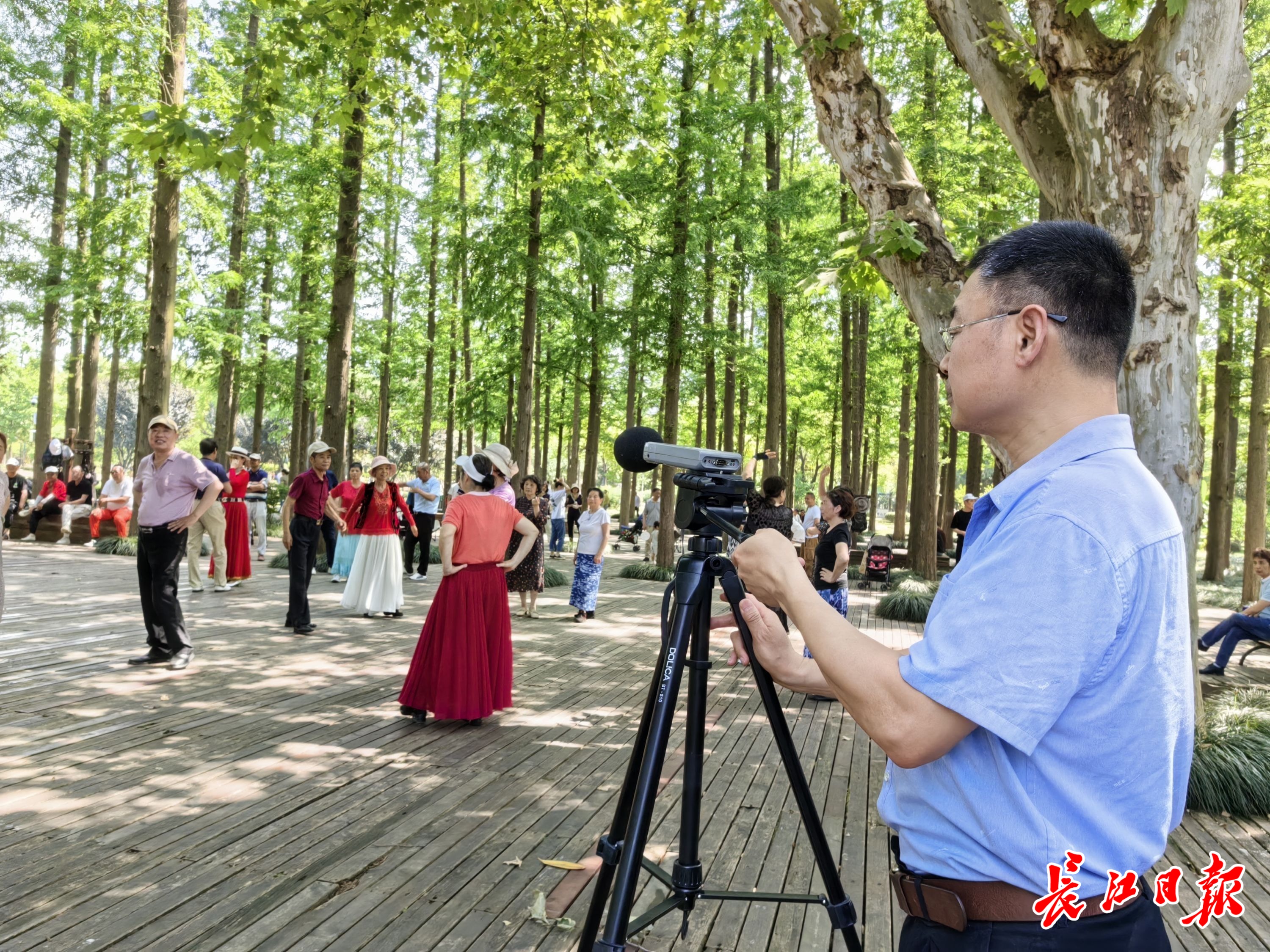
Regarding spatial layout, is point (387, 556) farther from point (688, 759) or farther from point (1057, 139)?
point (688, 759)

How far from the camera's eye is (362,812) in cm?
484

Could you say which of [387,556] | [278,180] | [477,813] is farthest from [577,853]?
[278,180]

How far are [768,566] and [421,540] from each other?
52.0 ft

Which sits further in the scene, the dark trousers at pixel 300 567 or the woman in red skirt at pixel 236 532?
the woman in red skirt at pixel 236 532

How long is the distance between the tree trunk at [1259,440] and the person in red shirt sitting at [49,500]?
22692 mm

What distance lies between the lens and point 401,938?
A: 3479 mm

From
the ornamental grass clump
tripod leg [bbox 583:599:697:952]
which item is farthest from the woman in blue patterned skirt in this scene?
tripod leg [bbox 583:599:697:952]

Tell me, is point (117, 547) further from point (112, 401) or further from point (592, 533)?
point (592, 533)

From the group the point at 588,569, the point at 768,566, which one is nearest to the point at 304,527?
the point at 588,569

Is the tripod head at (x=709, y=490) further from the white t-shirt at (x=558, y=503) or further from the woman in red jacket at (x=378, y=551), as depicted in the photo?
the white t-shirt at (x=558, y=503)

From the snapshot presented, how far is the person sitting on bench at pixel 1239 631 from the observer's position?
10.2 m

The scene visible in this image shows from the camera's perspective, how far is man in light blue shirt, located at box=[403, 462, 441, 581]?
1642 cm

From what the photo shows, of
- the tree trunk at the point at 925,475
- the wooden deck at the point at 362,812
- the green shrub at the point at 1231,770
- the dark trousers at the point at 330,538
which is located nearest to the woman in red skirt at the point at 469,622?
the wooden deck at the point at 362,812

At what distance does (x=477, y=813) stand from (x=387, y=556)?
7.41 m
